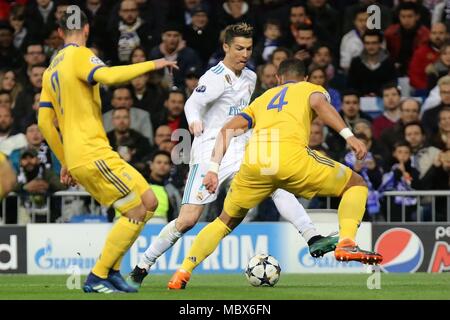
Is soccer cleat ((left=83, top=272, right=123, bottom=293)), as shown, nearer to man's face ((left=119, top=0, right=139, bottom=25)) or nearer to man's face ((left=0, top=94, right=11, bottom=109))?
man's face ((left=0, top=94, right=11, bottom=109))

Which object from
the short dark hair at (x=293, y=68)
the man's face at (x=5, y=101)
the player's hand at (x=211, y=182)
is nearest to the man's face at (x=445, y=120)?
the short dark hair at (x=293, y=68)

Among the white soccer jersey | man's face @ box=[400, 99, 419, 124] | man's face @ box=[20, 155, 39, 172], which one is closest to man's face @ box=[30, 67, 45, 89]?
man's face @ box=[20, 155, 39, 172]

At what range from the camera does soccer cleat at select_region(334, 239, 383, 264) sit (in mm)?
10945

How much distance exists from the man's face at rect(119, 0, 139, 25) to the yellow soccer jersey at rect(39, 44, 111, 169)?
330 inches

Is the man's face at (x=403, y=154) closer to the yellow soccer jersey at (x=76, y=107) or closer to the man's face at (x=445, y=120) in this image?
the man's face at (x=445, y=120)

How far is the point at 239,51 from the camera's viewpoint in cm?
1267

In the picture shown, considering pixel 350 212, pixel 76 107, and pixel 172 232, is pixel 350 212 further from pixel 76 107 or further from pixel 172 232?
pixel 76 107

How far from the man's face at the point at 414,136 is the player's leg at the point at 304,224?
15.3 ft

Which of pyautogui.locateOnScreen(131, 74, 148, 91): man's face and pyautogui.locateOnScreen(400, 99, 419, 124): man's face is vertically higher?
pyautogui.locateOnScreen(131, 74, 148, 91): man's face

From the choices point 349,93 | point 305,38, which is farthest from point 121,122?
point 349,93

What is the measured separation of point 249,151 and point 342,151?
18.9 ft

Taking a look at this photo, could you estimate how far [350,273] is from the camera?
15.6m

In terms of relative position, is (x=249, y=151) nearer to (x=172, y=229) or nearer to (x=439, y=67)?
(x=172, y=229)

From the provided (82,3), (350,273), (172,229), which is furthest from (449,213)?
(82,3)
